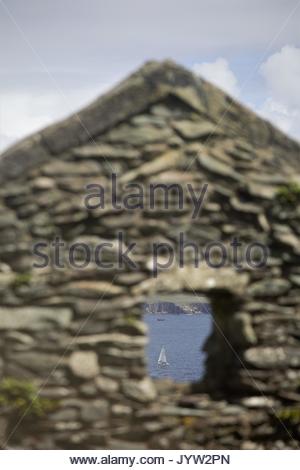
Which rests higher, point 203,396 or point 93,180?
point 93,180

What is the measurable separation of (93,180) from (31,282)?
3.43 feet

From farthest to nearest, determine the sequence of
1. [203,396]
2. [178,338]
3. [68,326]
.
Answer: [178,338]
[203,396]
[68,326]

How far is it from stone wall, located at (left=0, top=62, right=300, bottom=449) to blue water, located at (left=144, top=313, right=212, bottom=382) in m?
6.37

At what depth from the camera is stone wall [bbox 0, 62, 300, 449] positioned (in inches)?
203

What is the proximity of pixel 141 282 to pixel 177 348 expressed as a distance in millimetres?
14637

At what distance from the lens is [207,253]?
5.32 m

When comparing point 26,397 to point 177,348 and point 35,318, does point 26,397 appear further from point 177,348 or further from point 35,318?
point 177,348

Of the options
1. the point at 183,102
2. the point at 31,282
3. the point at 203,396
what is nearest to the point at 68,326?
the point at 31,282

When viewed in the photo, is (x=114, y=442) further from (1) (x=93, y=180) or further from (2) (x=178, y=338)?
(2) (x=178, y=338)

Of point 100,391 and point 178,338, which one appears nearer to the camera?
point 100,391

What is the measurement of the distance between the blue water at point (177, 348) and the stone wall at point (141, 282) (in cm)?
637

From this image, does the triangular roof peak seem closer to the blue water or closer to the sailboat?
the blue water

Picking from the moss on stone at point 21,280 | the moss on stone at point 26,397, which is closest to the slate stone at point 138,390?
the moss on stone at point 26,397

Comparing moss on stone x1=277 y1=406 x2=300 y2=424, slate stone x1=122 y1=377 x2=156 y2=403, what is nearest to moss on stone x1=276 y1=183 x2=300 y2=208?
moss on stone x1=277 y1=406 x2=300 y2=424
